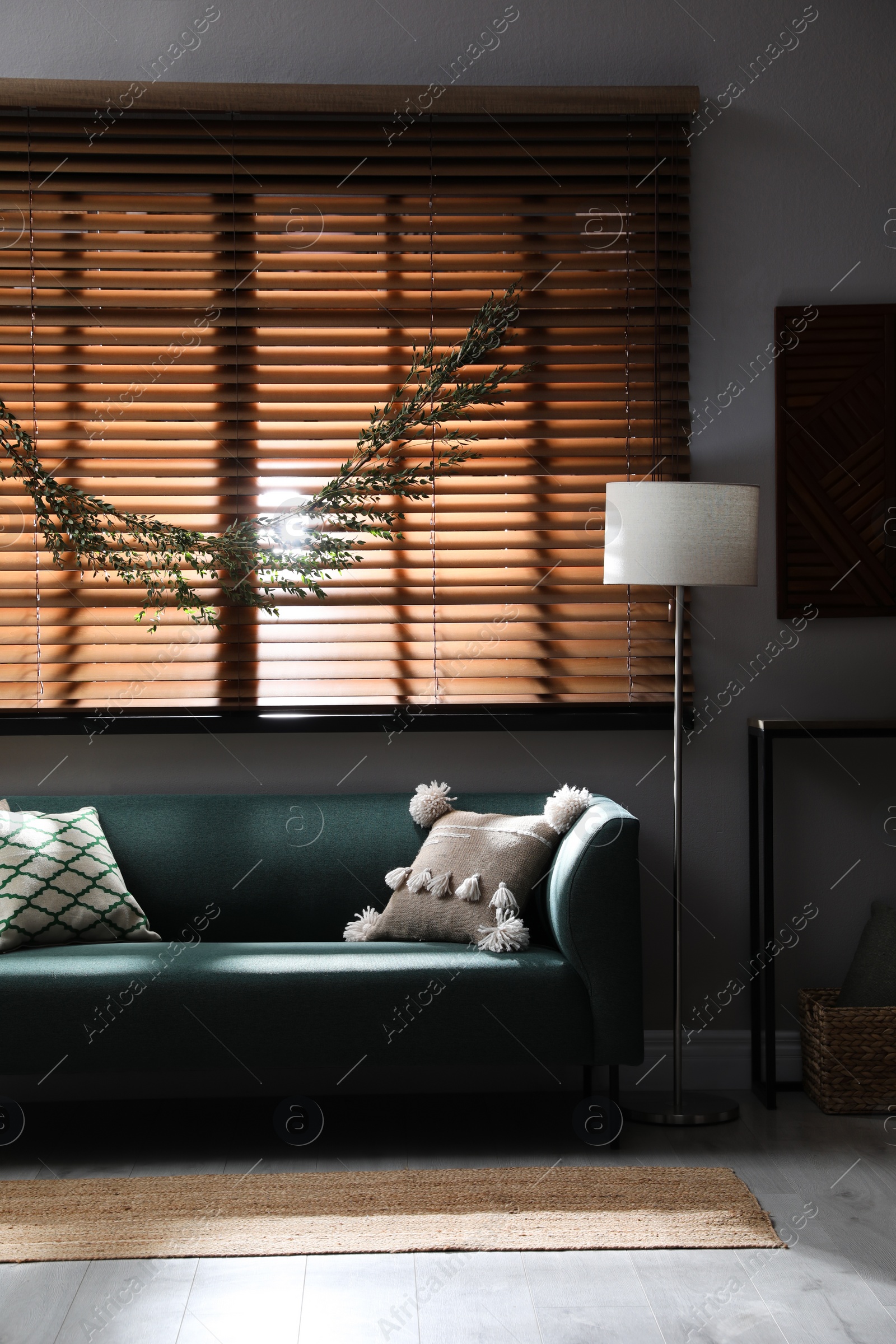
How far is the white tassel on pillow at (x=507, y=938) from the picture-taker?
2.74 meters

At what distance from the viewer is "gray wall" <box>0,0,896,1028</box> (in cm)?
331

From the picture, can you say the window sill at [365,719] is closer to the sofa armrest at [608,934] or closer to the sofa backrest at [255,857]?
the sofa backrest at [255,857]

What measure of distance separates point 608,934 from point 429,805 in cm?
65

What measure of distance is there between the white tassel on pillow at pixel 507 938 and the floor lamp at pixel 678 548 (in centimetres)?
44

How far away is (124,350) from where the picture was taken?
3301 millimetres

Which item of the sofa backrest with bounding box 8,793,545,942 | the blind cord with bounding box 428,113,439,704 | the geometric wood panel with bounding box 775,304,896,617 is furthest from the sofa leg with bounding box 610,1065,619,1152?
the geometric wood panel with bounding box 775,304,896,617

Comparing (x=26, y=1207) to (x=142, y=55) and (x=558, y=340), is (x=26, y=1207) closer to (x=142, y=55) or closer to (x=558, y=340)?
(x=558, y=340)

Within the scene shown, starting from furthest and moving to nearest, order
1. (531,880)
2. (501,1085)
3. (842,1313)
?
(501,1085)
(531,880)
(842,1313)

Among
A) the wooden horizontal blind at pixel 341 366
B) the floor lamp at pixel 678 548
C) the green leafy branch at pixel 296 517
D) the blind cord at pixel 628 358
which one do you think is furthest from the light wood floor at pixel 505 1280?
the green leafy branch at pixel 296 517

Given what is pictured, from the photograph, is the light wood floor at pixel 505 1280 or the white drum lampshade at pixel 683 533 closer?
the light wood floor at pixel 505 1280

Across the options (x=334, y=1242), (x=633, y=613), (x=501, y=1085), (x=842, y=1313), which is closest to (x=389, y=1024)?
(x=334, y=1242)

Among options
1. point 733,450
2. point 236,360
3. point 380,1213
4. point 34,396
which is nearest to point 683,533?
point 733,450

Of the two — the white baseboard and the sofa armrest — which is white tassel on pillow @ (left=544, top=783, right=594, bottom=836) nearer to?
the sofa armrest

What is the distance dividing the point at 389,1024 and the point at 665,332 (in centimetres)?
205
